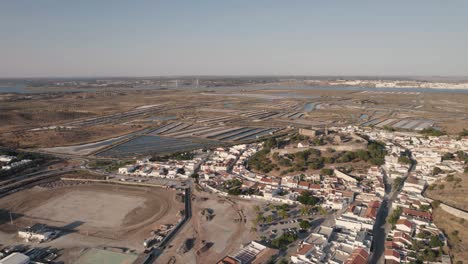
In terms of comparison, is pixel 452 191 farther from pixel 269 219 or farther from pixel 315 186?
pixel 269 219

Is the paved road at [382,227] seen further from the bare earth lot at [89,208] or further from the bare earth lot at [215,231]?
the bare earth lot at [89,208]

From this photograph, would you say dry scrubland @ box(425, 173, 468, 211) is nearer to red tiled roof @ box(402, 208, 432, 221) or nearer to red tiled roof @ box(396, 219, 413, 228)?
red tiled roof @ box(402, 208, 432, 221)

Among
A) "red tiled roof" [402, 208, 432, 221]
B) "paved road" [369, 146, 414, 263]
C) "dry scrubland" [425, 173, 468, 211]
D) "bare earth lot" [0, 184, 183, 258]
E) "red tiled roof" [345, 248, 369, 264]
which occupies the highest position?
"dry scrubland" [425, 173, 468, 211]

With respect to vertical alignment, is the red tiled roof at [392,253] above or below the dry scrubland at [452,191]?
below

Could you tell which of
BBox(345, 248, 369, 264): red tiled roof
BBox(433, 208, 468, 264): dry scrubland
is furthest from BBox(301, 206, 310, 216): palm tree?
BBox(433, 208, 468, 264): dry scrubland

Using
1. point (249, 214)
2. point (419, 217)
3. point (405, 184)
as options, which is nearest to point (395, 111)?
point (405, 184)

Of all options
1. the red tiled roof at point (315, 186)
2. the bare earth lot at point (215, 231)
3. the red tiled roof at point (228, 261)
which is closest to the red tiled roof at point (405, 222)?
the red tiled roof at point (315, 186)

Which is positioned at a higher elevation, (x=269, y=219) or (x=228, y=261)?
(x=269, y=219)

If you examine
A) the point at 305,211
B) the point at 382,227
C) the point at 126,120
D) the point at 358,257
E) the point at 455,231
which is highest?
the point at 126,120

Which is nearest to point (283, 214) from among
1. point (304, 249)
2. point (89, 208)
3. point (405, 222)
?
point (304, 249)

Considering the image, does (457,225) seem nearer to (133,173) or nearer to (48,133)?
(133,173)

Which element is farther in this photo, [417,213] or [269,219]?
[417,213]
